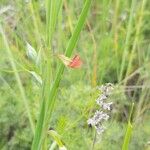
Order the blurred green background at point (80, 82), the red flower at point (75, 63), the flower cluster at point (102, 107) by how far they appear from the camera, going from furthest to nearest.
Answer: the blurred green background at point (80, 82)
the flower cluster at point (102, 107)
the red flower at point (75, 63)

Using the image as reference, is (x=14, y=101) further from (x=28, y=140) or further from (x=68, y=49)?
(x=68, y=49)

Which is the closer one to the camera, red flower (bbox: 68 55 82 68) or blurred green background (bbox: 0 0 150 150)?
red flower (bbox: 68 55 82 68)

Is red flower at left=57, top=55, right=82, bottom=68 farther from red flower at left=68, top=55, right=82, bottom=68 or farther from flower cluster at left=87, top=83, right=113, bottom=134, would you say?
flower cluster at left=87, top=83, right=113, bottom=134

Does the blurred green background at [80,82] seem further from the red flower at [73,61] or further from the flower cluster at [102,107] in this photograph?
the red flower at [73,61]

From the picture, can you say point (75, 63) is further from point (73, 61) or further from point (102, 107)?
point (102, 107)

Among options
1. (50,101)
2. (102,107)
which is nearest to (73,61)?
(50,101)

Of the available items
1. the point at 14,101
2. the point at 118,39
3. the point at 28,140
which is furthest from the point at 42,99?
the point at 118,39

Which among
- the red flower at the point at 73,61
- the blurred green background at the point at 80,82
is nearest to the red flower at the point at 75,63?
the red flower at the point at 73,61

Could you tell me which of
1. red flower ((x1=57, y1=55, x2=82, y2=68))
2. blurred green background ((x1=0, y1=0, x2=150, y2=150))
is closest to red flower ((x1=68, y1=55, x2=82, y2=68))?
red flower ((x1=57, y1=55, x2=82, y2=68))
